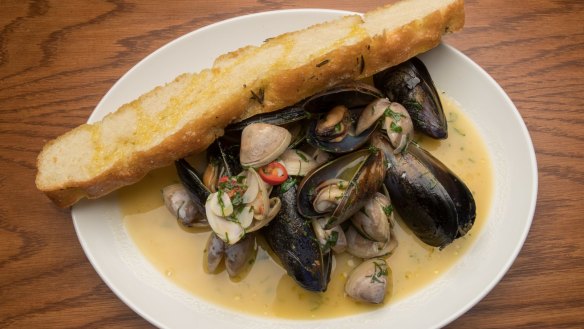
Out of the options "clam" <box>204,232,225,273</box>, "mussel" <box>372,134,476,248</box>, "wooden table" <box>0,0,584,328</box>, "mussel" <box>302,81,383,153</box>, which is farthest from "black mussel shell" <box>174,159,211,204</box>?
"mussel" <box>372,134,476,248</box>

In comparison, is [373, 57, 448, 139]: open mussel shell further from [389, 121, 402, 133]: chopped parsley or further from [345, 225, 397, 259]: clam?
[345, 225, 397, 259]: clam

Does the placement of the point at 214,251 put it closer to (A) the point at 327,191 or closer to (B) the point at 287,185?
(B) the point at 287,185

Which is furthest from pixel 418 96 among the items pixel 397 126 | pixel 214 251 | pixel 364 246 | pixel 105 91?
pixel 105 91

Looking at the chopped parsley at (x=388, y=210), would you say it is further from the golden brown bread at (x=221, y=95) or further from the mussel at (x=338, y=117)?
the golden brown bread at (x=221, y=95)

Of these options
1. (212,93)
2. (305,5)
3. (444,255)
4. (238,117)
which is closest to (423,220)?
(444,255)

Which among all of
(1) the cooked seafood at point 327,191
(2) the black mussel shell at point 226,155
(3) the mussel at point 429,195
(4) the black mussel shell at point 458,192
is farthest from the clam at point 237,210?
(4) the black mussel shell at point 458,192

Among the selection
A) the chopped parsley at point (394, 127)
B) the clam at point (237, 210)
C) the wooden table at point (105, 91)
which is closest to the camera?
the clam at point (237, 210)
